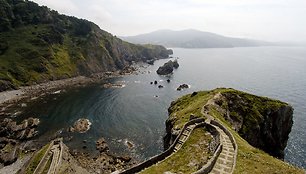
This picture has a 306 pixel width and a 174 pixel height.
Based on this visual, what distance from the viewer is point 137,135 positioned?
3639 inches

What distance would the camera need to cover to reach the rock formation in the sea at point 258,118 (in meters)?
72.9

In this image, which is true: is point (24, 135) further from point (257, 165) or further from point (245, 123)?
point (257, 165)

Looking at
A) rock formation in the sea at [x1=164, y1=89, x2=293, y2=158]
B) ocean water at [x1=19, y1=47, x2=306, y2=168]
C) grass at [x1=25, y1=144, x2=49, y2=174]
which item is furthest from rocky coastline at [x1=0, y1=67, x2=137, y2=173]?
rock formation in the sea at [x1=164, y1=89, x2=293, y2=158]

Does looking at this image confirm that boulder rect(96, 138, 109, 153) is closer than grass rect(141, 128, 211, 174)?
No

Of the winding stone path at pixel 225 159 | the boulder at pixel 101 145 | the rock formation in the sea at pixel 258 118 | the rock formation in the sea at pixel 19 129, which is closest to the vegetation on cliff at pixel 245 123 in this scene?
the rock formation in the sea at pixel 258 118

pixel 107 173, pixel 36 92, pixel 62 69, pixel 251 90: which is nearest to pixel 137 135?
pixel 107 173

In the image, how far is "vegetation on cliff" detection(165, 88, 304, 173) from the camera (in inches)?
1344

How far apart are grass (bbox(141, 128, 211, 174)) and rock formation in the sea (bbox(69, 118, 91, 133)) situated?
198 feet

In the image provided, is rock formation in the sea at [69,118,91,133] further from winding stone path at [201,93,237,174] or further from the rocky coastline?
winding stone path at [201,93,237,174]

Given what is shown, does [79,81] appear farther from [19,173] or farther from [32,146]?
[19,173]

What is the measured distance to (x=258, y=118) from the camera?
76.2 meters

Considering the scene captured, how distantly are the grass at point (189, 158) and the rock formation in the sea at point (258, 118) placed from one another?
25.3 meters

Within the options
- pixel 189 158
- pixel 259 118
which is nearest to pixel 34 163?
pixel 189 158

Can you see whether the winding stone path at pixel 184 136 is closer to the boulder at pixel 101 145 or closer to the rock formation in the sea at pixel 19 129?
the boulder at pixel 101 145
